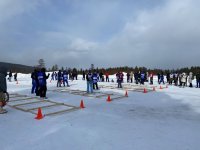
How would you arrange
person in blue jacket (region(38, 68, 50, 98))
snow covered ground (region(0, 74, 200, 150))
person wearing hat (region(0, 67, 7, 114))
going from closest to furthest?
snow covered ground (region(0, 74, 200, 150)), person wearing hat (region(0, 67, 7, 114)), person in blue jacket (region(38, 68, 50, 98))

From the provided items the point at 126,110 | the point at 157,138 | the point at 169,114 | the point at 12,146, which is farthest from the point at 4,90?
the point at 169,114

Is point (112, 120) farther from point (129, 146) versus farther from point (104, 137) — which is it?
point (129, 146)

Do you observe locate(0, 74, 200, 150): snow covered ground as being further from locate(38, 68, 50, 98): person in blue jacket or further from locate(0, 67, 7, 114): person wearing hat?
locate(38, 68, 50, 98): person in blue jacket

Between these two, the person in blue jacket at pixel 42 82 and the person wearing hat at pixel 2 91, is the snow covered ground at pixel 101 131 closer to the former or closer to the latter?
the person wearing hat at pixel 2 91

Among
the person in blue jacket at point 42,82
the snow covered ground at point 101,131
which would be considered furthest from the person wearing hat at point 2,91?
the person in blue jacket at point 42,82

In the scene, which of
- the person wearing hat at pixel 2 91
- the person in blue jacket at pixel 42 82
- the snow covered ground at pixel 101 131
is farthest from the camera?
the person in blue jacket at pixel 42 82

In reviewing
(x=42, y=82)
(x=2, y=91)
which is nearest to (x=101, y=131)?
(x=2, y=91)

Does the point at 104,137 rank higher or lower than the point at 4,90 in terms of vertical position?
lower

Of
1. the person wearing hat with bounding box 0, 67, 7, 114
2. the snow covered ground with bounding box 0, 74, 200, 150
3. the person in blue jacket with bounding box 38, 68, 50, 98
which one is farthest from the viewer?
the person in blue jacket with bounding box 38, 68, 50, 98

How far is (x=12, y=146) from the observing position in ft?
15.7

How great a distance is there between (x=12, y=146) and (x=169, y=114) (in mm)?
6223

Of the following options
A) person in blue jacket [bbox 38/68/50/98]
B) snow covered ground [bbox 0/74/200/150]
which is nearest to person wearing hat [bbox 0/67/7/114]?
snow covered ground [bbox 0/74/200/150]

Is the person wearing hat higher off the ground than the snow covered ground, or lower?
higher

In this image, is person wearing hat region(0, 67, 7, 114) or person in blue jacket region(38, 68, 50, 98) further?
person in blue jacket region(38, 68, 50, 98)
